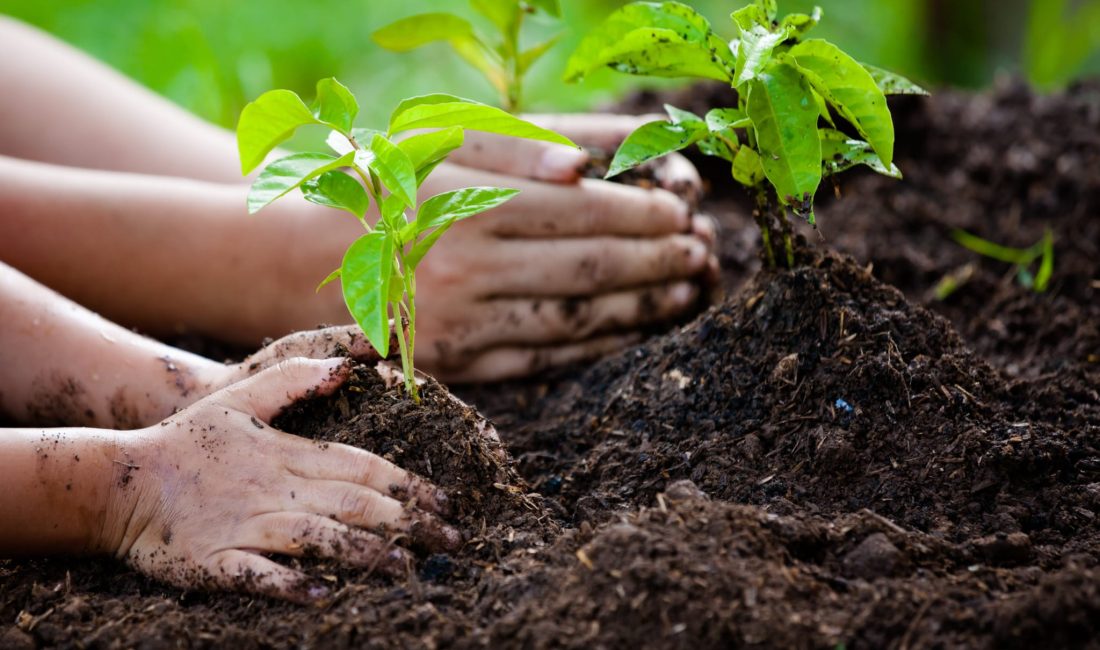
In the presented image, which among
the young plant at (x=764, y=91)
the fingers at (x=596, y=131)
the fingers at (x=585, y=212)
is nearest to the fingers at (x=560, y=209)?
the fingers at (x=585, y=212)

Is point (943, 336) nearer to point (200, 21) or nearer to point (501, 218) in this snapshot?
point (501, 218)

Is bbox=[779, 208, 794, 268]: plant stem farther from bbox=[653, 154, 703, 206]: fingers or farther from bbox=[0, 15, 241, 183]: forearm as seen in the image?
bbox=[0, 15, 241, 183]: forearm

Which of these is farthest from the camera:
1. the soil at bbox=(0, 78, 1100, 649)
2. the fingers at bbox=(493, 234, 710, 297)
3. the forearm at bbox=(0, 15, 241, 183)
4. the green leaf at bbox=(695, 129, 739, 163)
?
the forearm at bbox=(0, 15, 241, 183)

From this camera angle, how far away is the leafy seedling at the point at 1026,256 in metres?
1.76

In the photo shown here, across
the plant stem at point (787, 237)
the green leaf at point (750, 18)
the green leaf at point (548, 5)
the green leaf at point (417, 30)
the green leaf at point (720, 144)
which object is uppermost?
the green leaf at point (548, 5)

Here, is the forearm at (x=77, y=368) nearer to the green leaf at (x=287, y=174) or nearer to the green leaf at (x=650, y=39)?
the green leaf at (x=287, y=174)

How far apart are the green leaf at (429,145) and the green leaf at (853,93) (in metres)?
0.39

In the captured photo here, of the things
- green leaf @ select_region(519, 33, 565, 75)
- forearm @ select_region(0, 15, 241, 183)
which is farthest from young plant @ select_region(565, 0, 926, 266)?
forearm @ select_region(0, 15, 241, 183)

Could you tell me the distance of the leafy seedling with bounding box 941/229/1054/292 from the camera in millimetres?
1765

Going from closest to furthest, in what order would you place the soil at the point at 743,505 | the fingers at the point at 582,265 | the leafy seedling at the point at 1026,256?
the soil at the point at 743,505, the fingers at the point at 582,265, the leafy seedling at the point at 1026,256

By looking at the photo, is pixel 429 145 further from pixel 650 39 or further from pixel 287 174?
pixel 650 39

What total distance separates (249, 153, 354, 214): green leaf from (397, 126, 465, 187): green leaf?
3.3 inches

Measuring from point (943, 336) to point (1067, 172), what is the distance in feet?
3.70

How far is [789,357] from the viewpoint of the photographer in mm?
1195
